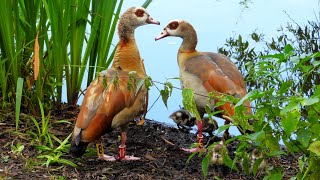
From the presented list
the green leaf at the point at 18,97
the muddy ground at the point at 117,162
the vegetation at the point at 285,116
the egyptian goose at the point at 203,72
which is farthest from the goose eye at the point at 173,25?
the vegetation at the point at 285,116

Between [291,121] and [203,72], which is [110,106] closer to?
[203,72]

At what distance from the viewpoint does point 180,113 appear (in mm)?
5855

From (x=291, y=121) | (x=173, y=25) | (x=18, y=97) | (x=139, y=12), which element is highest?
(x=139, y=12)

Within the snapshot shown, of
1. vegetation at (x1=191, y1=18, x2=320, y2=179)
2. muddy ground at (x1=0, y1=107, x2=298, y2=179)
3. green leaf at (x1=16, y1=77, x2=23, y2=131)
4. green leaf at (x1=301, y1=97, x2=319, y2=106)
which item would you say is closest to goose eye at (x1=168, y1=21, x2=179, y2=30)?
muddy ground at (x1=0, y1=107, x2=298, y2=179)

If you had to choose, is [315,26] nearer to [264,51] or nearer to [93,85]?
[264,51]

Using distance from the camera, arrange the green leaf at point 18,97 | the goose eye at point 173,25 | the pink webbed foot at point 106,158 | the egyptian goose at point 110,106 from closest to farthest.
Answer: the egyptian goose at point 110,106, the pink webbed foot at point 106,158, the green leaf at point 18,97, the goose eye at point 173,25

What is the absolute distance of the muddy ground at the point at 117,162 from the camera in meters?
4.29

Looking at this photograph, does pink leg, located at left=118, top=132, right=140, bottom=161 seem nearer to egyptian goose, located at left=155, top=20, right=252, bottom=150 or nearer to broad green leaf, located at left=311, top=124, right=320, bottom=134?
egyptian goose, located at left=155, top=20, right=252, bottom=150

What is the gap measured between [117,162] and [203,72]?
91 cm

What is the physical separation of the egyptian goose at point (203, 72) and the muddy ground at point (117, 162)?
0.39 meters

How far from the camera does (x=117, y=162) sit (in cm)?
456

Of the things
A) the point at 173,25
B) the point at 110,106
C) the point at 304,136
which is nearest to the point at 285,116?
the point at 304,136

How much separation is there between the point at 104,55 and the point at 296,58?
2.59 m

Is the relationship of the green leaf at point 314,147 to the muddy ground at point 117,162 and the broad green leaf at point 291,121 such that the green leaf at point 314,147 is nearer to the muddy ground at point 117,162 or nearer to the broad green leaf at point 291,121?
the broad green leaf at point 291,121
